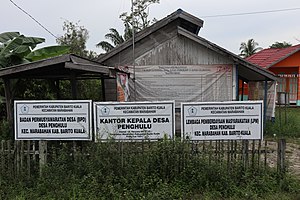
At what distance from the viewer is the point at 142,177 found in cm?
562

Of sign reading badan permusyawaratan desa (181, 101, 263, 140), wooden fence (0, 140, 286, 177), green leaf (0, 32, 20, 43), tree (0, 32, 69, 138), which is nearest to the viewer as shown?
wooden fence (0, 140, 286, 177)

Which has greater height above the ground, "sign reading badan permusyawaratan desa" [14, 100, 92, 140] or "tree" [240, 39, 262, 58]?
"tree" [240, 39, 262, 58]

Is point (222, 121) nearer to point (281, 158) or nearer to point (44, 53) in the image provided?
point (281, 158)

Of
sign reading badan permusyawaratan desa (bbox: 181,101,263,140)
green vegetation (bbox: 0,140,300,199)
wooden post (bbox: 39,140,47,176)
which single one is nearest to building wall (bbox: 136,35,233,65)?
sign reading badan permusyawaratan desa (bbox: 181,101,263,140)

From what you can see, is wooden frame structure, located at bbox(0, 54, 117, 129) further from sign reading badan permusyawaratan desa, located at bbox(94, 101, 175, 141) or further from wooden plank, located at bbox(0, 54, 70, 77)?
sign reading badan permusyawaratan desa, located at bbox(94, 101, 175, 141)

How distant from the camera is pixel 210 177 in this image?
18.7ft

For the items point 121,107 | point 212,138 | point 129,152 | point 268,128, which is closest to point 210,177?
point 212,138

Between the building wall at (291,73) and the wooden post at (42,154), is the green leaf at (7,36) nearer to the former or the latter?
the wooden post at (42,154)

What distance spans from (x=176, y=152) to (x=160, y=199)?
92 centimetres

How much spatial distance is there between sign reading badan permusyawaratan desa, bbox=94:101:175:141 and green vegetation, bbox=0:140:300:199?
0.86 ft

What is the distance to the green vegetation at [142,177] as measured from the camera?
543cm

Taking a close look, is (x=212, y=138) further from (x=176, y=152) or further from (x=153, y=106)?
(x=153, y=106)

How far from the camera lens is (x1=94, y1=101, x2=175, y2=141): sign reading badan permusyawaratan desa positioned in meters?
6.06

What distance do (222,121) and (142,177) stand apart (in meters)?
1.83
